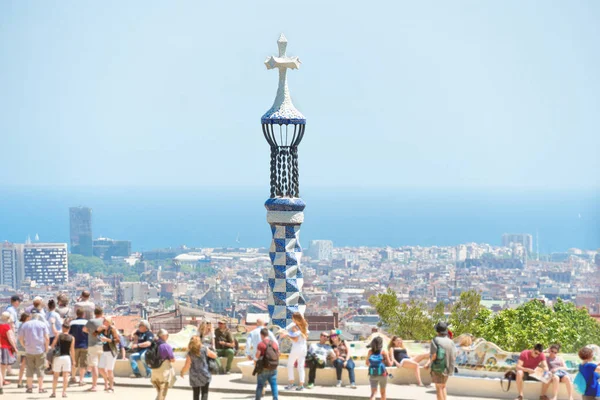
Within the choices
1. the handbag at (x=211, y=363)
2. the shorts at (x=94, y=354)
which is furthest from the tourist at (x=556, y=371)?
the shorts at (x=94, y=354)

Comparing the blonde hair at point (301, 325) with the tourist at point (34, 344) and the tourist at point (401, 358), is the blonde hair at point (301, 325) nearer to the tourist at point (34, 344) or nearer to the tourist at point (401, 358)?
the tourist at point (401, 358)

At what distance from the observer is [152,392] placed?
1584cm

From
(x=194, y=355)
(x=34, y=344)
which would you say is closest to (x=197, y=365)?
(x=194, y=355)

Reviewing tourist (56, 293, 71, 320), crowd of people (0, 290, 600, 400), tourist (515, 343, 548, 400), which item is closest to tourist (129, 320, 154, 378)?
crowd of people (0, 290, 600, 400)

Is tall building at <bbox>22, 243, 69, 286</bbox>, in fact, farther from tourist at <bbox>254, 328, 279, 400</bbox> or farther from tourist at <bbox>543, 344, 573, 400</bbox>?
tourist at <bbox>543, 344, 573, 400</bbox>

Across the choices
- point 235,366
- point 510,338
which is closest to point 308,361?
point 235,366

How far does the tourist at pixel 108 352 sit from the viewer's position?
51.6ft

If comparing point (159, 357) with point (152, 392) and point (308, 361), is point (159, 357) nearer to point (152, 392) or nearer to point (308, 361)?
point (152, 392)

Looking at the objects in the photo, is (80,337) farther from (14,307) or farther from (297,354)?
(297,354)

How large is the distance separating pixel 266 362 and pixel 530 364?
316 centimetres

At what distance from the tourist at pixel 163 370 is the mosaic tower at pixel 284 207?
5.41 m

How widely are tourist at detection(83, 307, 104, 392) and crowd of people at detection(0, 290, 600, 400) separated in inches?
0.5

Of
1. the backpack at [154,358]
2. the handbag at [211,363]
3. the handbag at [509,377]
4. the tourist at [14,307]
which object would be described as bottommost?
the handbag at [509,377]

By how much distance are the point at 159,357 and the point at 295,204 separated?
618 centimetres
